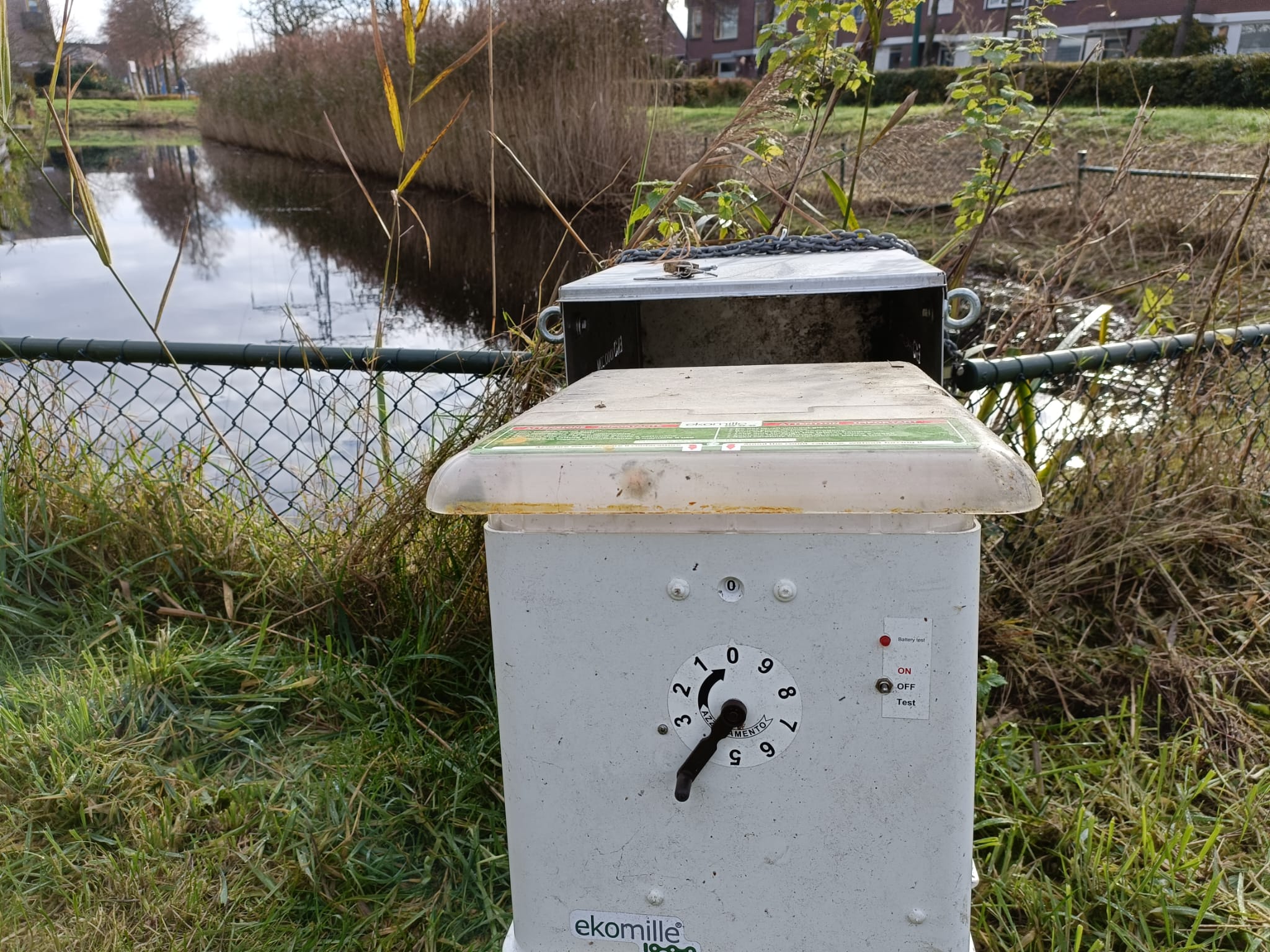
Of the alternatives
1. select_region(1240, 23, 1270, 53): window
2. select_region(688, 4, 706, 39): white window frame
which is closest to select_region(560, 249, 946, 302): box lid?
select_region(1240, 23, 1270, 53): window

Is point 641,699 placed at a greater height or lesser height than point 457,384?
lesser

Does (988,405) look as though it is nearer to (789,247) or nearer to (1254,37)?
(789,247)

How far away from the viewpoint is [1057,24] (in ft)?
63.0

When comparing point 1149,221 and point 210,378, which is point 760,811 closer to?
point 210,378

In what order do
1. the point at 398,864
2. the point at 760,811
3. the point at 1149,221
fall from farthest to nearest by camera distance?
the point at 1149,221 < the point at 398,864 < the point at 760,811

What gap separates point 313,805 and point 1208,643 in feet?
6.93

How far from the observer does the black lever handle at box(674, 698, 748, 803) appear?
1.09 metres

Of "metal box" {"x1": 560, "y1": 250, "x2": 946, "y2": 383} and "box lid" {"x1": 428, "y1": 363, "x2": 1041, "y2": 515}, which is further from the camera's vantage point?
"metal box" {"x1": 560, "y1": 250, "x2": 946, "y2": 383}

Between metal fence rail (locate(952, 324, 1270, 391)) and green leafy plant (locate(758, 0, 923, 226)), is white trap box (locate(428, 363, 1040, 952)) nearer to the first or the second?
metal fence rail (locate(952, 324, 1270, 391))

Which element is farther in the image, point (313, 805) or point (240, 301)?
point (240, 301)

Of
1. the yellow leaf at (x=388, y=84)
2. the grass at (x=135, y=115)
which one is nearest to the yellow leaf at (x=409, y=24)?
the yellow leaf at (x=388, y=84)

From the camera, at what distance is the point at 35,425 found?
281cm

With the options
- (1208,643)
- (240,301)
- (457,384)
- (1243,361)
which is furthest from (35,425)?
(240,301)

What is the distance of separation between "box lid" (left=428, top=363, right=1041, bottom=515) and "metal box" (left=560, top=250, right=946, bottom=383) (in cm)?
40
